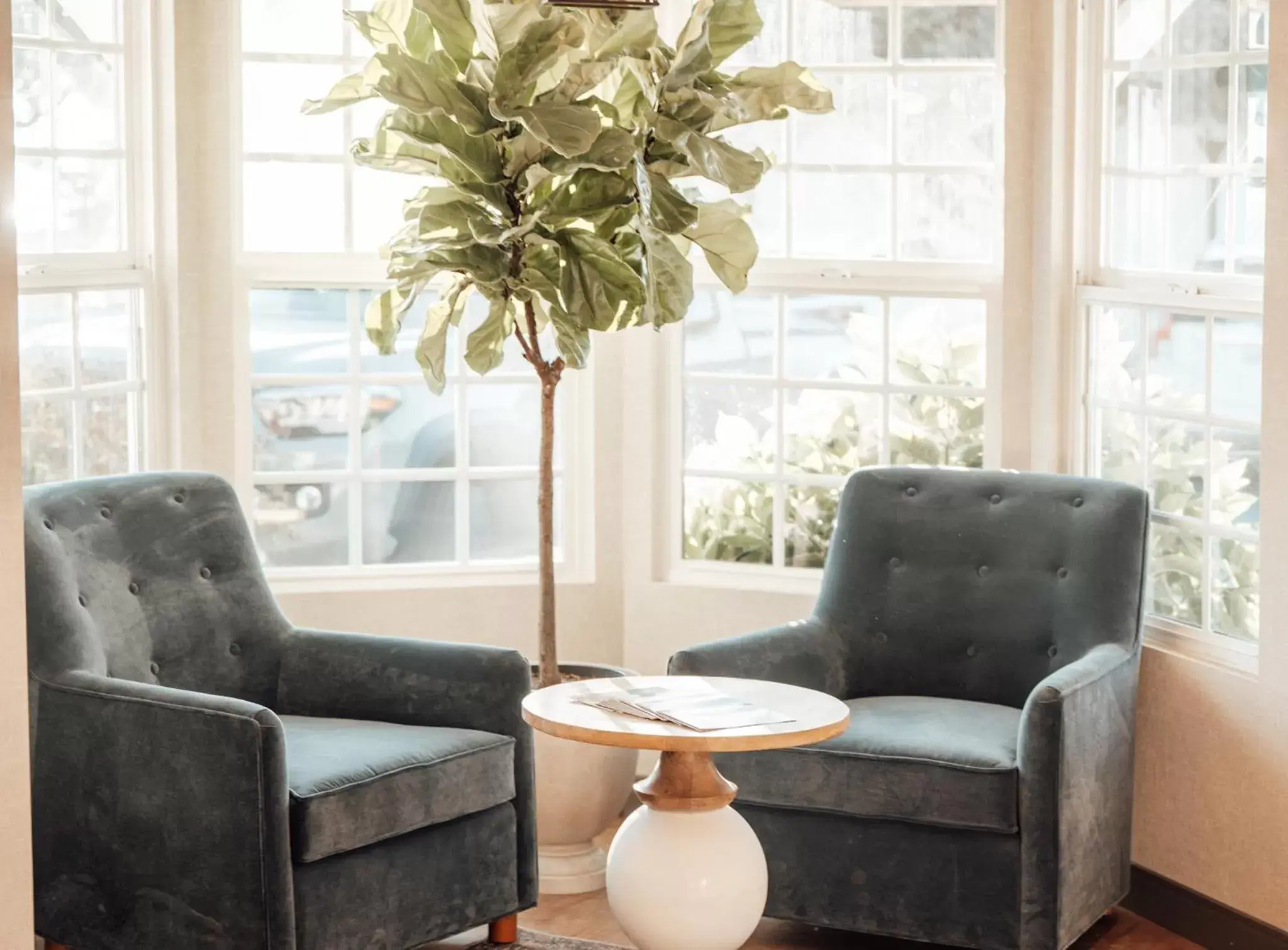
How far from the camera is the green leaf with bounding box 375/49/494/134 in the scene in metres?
3.95

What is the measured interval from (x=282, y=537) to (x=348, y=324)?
0.61 metres

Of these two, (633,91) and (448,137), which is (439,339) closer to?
(448,137)

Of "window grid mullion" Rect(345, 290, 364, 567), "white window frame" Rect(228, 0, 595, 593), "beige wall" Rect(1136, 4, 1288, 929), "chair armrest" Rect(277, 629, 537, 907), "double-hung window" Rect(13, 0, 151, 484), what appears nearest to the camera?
"beige wall" Rect(1136, 4, 1288, 929)

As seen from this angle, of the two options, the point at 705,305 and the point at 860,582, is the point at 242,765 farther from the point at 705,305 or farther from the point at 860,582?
the point at 705,305

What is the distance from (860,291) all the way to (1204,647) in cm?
134

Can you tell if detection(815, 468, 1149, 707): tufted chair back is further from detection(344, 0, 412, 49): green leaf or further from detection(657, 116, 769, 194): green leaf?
detection(344, 0, 412, 49): green leaf

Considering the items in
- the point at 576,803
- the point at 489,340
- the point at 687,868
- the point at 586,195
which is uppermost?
the point at 586,195

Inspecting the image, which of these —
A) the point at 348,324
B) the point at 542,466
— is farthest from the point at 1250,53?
the point at 348,324

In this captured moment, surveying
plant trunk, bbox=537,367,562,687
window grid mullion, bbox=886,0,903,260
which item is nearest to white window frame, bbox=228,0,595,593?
plant trunk, bbox=537,367,562,687

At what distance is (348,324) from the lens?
487 cm

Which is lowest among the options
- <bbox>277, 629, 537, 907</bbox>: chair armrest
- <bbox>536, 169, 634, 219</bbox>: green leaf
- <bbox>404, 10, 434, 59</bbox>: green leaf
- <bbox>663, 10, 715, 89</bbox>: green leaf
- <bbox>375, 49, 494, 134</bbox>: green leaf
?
<bbox>277, 629, 537, 907</bbox>: chair armrest

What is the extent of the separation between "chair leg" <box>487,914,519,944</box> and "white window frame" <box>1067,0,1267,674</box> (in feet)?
5.37

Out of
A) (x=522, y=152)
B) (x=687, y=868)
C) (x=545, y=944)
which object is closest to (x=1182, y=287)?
(x=522, y=152)

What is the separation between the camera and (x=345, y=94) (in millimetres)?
4199
